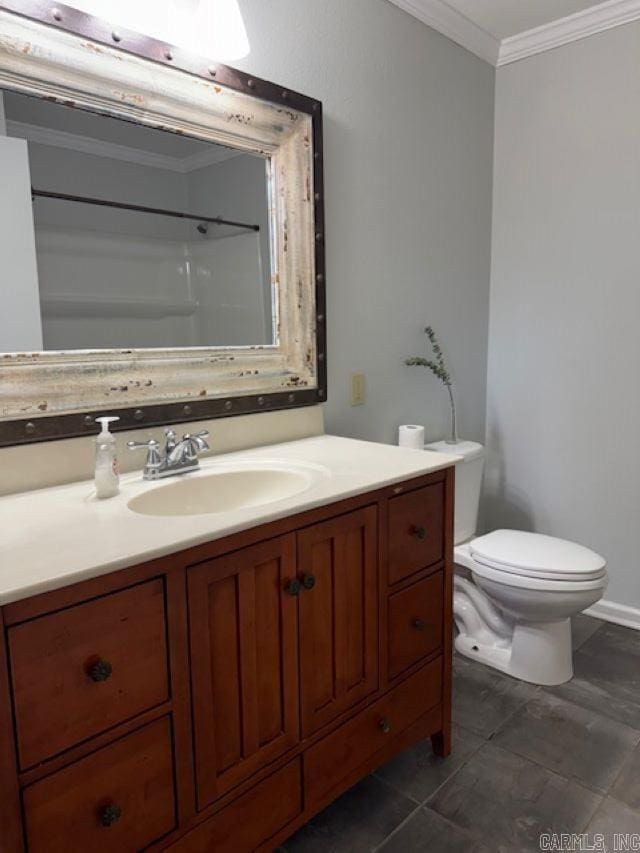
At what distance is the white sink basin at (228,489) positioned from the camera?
133 centimetres

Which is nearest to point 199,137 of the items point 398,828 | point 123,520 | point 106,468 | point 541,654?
point 106,468

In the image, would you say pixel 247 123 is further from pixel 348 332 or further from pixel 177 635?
pixel 177 635

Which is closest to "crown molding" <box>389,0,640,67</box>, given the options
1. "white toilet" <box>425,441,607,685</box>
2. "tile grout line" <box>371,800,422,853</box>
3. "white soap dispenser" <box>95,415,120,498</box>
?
"white toilet" <box>425,441,607,685</box>

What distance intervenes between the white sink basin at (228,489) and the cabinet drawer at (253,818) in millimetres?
571

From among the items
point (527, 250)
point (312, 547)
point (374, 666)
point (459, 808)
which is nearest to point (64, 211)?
point (312, 547)

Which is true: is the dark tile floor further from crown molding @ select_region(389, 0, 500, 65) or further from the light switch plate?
crown molding @ select_region(389, 0, 500, 65)

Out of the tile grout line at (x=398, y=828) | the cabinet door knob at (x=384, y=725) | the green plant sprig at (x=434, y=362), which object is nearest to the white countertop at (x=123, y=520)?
the cabinet door knob at (x=384, y=725)

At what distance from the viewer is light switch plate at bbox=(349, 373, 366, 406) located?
2020 mm

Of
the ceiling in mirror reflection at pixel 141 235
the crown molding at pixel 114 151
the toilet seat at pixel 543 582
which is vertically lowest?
the toilet seat at pixel 543 582

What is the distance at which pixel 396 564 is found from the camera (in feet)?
4.64

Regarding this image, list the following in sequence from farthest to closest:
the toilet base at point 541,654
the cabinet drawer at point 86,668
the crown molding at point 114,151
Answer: the toilet base at point 541,654, the crown molding at point 114,151, the cabinet drawer at point 86,668

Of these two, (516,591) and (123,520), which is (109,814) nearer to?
(123,520)

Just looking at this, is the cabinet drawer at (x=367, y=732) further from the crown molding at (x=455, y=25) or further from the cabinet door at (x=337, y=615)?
the crown molding at (x=455, y=25)

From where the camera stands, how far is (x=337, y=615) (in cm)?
128
